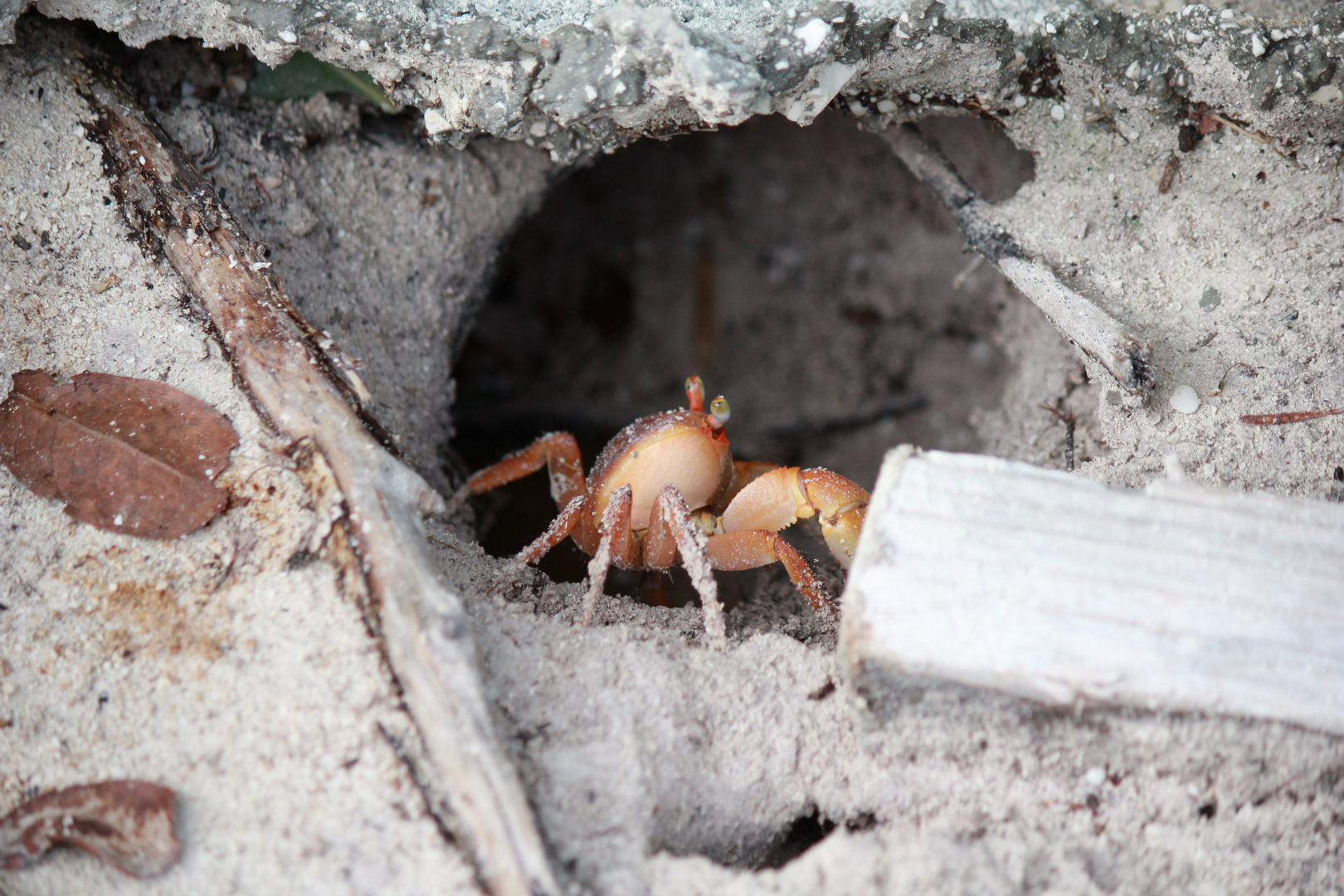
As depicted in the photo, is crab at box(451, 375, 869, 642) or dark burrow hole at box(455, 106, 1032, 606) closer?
crab at box(451, 375, 869, 642)

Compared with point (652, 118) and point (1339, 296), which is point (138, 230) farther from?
point (1339, 296)

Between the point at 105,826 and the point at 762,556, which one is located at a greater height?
the point at 105,826

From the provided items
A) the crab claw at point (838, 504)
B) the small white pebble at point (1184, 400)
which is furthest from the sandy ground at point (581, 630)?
the crab claw at point (838, 504)

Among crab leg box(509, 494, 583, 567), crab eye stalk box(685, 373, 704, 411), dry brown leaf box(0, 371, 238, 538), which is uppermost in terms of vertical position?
dry brown leaf box(0, 371, 238, 538)

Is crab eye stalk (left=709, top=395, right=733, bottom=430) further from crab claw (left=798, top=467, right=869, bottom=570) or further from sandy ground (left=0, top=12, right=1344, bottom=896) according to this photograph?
sandy ground (left=0, top=12, right=1344, bottom=896)

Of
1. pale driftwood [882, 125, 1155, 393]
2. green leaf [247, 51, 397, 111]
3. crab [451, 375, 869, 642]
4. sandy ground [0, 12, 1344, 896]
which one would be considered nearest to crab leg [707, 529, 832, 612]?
crab [451, 375, 869, 642]

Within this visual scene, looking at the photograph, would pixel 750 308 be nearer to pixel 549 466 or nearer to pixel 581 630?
pixel 549 466

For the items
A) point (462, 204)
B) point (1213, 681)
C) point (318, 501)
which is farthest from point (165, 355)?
point (1213, 681)

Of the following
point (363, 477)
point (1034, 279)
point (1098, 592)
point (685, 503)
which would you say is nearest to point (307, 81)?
point (363, 477)
